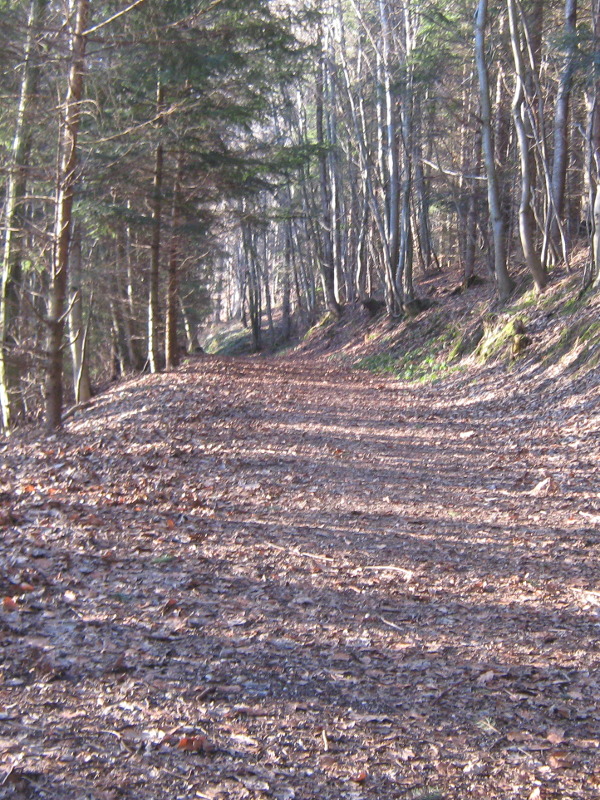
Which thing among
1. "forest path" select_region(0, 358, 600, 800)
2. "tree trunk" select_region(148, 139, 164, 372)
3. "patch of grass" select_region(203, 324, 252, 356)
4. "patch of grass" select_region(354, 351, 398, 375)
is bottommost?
"forest path" select_region(0, 358, 600, 800)

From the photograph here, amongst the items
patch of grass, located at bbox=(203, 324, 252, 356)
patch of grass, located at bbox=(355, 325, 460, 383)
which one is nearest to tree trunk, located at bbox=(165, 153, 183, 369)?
patch of grass, located at bbox=(355, 325, 460, 383)

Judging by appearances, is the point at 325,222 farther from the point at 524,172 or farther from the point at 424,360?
the point at 524,172

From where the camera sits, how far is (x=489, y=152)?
16.0 metres

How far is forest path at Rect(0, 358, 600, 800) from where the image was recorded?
116 inches

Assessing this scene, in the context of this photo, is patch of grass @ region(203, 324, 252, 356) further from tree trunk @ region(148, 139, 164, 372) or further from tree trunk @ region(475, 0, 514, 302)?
tree trunk @ region(475, 0, 514, 302)

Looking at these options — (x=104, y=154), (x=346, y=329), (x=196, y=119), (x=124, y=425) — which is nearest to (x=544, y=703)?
(x=124, y=425)

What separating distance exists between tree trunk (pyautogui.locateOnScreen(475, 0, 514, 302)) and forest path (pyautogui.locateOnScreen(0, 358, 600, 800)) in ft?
26.8

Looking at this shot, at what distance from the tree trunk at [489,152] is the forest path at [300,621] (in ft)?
26.8

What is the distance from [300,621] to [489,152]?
46.8 ft

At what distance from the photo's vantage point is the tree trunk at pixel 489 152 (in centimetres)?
1555

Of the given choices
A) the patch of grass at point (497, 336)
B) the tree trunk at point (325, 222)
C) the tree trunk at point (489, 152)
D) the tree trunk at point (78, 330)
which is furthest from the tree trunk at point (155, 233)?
the tree trunk at point (325, 222)

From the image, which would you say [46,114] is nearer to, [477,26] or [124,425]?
[124,425]

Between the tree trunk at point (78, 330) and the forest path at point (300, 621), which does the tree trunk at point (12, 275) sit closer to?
the tree trunk at point (78, 330)

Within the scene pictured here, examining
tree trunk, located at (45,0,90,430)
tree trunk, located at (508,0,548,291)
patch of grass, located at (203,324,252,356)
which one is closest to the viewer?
tree trunk, located at (45,0,90,430)
